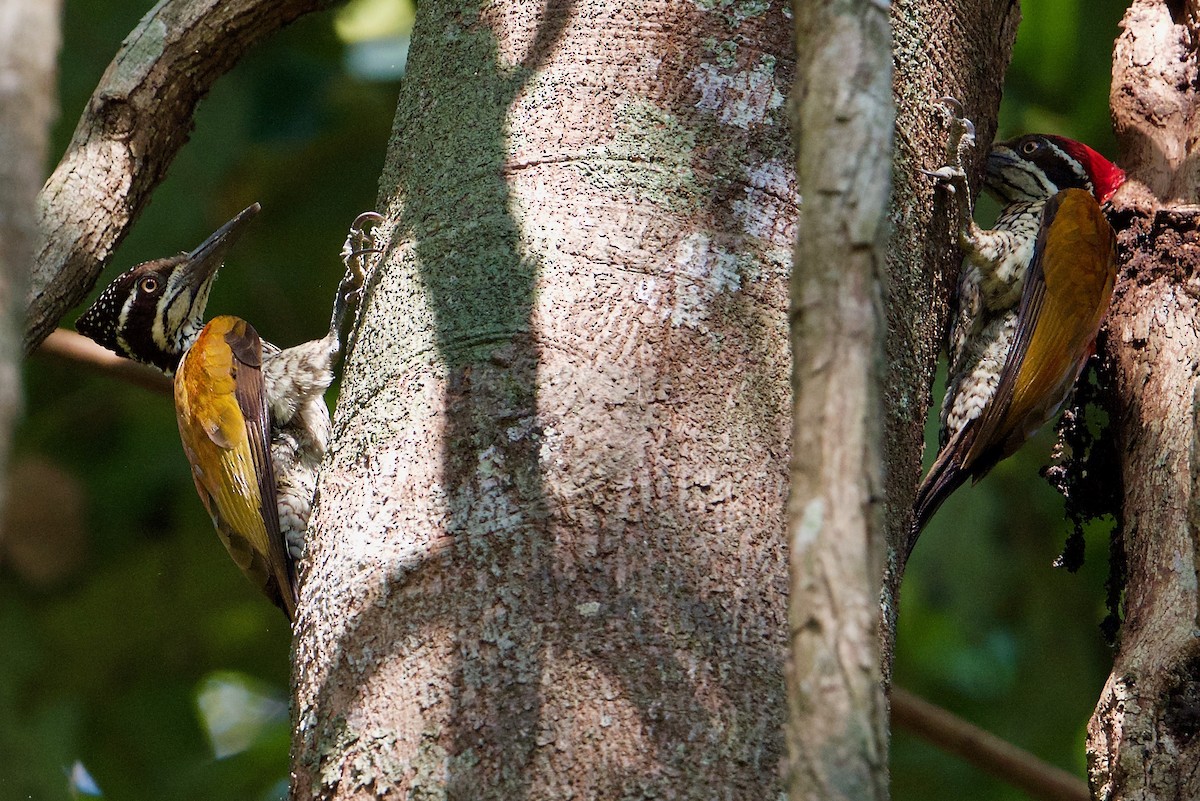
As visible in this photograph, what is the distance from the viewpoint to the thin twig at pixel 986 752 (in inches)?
148

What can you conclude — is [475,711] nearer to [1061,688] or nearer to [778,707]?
[778,707]

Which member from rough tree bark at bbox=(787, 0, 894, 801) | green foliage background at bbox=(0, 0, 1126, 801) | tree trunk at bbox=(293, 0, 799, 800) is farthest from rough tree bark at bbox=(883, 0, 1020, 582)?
green foliage background at bbox=(0, 0, 1126, 801)

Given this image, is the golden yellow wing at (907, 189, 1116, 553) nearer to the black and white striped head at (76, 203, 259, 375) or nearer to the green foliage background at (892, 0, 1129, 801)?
the green foliage background at (892, 0, 1129, 801)

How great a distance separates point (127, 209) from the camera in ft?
9.79

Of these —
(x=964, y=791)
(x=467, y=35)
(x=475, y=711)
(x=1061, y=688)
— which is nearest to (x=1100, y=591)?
(x=1061, y=688)

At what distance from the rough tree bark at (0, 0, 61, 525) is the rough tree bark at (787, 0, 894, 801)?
2.14 feet

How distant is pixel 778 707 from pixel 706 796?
178 millimetres

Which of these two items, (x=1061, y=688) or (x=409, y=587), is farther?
(x=1061, y=688)

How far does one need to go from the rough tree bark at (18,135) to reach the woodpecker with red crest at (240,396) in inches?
108

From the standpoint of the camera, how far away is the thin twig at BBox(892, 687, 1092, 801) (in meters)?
3.77

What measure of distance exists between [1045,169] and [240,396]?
2.73 metres

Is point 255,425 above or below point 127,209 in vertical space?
below

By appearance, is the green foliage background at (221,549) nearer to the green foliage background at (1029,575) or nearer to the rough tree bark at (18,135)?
the green foliage background at (1029,575)

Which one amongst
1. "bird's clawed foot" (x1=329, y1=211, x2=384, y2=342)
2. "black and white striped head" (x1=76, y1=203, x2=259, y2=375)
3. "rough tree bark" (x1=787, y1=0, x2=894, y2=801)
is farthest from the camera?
"black and white striped head" (x1=76, y1=203, x2=259, y2=375)
